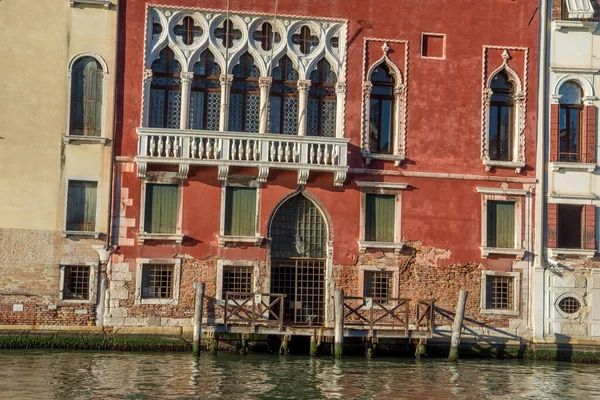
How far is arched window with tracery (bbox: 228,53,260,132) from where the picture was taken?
1097 inches

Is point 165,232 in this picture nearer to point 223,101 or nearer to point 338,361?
point 223,101

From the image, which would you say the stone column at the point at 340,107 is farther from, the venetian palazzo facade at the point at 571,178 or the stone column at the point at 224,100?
the venetian palazzo facade at the point at 571,178

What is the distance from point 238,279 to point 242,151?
3085 millimetres

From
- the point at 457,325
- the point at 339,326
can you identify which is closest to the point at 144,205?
the point at 339,326

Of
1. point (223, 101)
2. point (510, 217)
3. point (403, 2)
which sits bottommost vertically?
point (510, 217)

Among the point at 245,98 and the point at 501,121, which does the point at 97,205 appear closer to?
the point at 245,98

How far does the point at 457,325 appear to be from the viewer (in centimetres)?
2694

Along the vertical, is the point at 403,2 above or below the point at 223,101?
above

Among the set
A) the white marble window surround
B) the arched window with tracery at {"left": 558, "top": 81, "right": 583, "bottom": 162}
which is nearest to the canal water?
the arched window with tracery at {"left": 558, "top": 81, "right": 583, "bottom": 162}

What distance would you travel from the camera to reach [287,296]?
27.8 meters

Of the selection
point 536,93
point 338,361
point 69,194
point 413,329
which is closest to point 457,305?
point 413,329

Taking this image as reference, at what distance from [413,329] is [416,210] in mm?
3063

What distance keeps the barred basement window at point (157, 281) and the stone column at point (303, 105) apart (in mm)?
4598

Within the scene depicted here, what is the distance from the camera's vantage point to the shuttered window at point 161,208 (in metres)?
27.2
